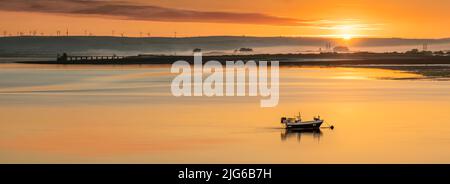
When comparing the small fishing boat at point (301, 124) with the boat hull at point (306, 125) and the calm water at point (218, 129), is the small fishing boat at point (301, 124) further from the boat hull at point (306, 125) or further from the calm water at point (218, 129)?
the calm water at point (218, 129)

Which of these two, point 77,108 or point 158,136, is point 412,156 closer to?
point 158,136

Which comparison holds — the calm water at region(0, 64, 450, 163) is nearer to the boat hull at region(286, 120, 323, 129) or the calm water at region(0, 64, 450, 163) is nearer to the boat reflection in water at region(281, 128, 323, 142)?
the boat reflection in water at region(281, 128, 323, 142)

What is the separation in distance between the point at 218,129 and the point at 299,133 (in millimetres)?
3942

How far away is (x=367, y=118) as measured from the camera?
1877 inches

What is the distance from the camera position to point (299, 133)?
134ft

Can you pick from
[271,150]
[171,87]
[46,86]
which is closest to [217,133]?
[271,150]

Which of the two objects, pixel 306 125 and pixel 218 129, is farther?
pixel 218 129

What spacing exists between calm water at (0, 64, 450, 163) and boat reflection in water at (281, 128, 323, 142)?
0.32 feet

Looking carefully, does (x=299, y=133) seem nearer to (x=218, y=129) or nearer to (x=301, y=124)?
(x=301, y=124)

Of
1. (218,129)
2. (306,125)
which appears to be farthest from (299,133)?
(218,129)

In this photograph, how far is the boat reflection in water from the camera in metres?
39.1

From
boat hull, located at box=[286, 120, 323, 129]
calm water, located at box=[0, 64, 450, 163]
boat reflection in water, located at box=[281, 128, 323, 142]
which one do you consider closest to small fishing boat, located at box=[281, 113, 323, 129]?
boat hull, located at box=[286, 120, 323, 129]

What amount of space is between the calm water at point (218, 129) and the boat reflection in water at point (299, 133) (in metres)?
0.10

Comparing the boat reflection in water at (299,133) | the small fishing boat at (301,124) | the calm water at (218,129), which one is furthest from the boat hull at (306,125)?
the calm water at (218,129)
